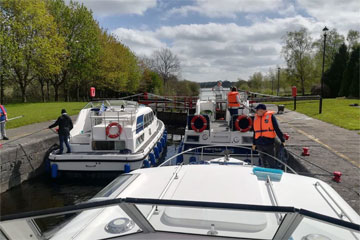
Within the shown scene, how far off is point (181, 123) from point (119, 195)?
22450 millimetres

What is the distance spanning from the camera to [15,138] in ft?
37.2

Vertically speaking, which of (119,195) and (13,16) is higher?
(13,16)

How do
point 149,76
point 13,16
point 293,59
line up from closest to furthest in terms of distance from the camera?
point 13,16 < point 293,59 < point 149,76

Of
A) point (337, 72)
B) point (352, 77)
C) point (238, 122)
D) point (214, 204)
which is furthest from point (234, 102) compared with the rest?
point (337, 72)

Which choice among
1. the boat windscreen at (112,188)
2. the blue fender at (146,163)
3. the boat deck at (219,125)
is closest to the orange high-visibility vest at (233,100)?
the boat deck at (219,125)

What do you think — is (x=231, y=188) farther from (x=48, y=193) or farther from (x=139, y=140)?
(x=139, y=140)

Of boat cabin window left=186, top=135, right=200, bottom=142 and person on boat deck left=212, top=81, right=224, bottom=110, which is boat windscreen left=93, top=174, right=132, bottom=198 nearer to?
boat cabin window left=186, top=135, right=200, bottom=142

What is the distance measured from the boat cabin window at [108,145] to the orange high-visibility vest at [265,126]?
5123mm

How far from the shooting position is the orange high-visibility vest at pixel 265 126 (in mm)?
6664

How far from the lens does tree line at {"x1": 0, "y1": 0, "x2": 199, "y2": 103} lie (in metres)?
24.2

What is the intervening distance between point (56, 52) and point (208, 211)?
1108 inches

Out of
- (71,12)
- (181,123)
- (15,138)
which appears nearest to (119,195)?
(15,138)

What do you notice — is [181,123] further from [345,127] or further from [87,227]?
[87,227]

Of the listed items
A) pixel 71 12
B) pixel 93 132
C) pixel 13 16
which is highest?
pixel 71 12
